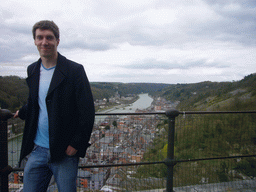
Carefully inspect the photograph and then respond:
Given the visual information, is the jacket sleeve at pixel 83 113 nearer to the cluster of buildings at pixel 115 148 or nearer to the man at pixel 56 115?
the man at pixel 56 115

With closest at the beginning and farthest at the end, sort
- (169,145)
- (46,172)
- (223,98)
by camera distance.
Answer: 1. (46,172)
2. (169,145)
3. (223,98)

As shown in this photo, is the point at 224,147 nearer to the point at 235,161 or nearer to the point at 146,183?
the point at 235,161

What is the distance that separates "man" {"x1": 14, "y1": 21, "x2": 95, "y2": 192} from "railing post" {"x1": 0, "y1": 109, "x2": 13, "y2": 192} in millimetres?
718

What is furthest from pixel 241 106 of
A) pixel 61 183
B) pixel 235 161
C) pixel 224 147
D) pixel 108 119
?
pixel 61 183

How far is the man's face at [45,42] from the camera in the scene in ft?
5.75

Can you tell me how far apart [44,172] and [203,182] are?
319cm

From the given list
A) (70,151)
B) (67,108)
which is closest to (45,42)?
(67,108)

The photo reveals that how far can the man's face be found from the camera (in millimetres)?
1754

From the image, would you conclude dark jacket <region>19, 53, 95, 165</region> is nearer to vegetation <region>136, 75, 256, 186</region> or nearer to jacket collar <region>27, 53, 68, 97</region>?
jacket collar <region>27, 53, 68, 97</region>

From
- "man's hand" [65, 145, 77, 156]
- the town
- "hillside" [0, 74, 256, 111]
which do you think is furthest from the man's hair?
the town

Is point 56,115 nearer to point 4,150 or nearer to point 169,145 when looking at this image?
point 4,150

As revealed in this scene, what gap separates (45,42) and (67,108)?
1.99ft

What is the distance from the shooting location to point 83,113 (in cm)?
169

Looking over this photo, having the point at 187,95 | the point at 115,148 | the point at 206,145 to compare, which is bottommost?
the point at 206,145
